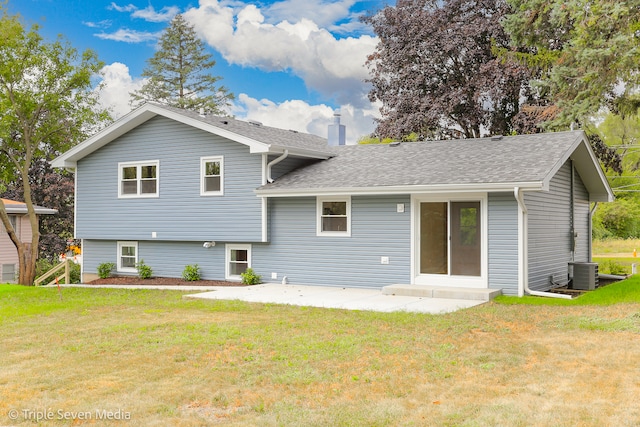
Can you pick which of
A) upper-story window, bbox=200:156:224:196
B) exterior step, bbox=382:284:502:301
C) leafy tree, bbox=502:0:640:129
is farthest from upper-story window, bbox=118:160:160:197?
leafy tree, bbox=502:0:640:129

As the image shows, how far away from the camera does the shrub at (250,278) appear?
15773 millimetres

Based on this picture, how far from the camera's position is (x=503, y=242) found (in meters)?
12.9

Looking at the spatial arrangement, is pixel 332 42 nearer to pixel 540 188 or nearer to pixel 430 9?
pixel 430 9

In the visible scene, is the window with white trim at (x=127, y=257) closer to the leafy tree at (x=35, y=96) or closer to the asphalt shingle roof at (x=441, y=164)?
the leafy tree at (x=35, y=96)

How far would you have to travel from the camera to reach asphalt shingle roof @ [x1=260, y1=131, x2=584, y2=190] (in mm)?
12977

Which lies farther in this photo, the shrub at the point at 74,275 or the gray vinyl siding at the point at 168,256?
the shrub at the point at 74,275

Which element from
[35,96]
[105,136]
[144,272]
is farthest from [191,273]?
[35,96]

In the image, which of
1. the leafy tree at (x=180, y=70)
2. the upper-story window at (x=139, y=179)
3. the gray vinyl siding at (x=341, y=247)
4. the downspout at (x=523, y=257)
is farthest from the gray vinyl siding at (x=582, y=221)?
the leafy tree at (x=180, y=70)

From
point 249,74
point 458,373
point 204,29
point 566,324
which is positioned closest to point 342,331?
point 458,373

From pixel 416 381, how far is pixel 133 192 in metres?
13.9

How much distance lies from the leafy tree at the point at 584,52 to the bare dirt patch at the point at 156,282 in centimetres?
1124

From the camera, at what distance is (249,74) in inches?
1507

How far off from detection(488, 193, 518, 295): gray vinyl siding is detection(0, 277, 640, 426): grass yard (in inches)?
63.3

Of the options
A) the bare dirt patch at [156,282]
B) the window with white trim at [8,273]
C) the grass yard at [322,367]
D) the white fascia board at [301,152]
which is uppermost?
the white fascia board at [301,152]
